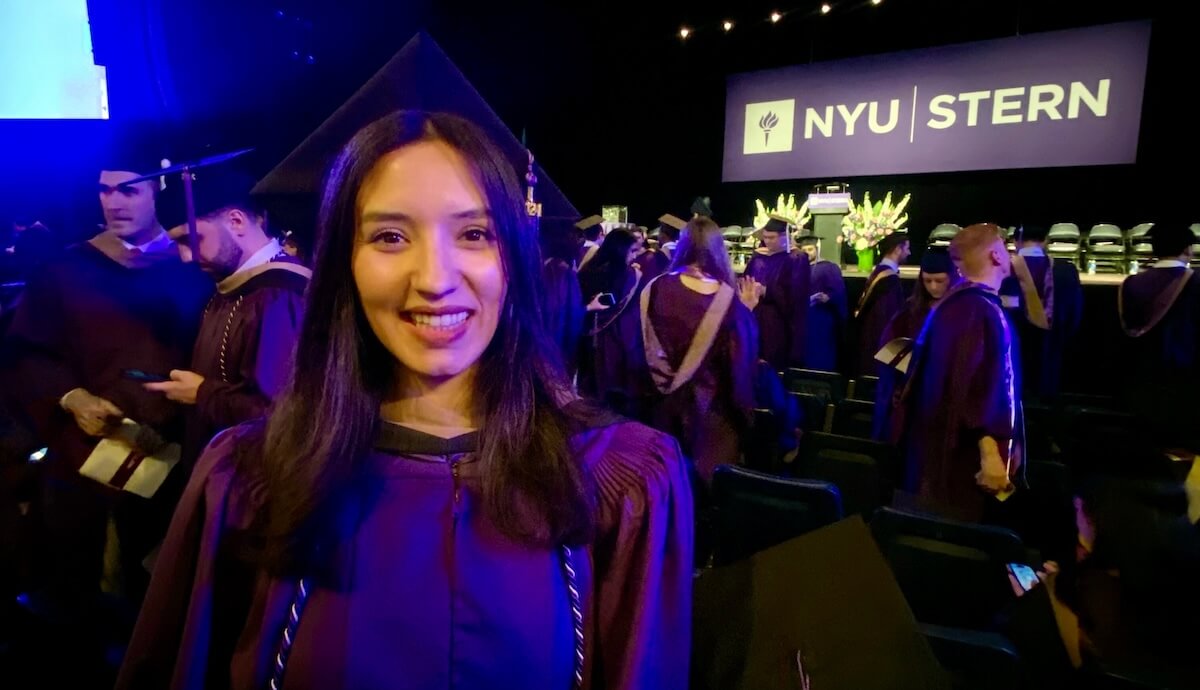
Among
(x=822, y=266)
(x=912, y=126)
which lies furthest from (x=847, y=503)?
(x=912, y=126)

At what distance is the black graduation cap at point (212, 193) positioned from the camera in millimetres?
2119

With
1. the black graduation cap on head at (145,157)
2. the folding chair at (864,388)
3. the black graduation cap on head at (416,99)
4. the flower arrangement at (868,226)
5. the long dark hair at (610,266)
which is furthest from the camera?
the flower arrangement at (868,226)

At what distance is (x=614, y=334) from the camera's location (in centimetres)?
376

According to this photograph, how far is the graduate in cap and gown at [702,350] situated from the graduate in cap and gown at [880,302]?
2904mm

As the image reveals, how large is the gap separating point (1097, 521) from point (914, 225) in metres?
11.4

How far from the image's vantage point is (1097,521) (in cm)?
197

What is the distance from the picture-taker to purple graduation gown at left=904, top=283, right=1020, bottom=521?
8.38 feet

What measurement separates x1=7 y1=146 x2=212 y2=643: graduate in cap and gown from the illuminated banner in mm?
10546

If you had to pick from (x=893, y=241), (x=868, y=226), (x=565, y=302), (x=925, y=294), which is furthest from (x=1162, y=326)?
(x=565, y=302)

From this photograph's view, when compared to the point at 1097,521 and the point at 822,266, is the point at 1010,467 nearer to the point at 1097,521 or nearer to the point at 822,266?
the point at 1097,521

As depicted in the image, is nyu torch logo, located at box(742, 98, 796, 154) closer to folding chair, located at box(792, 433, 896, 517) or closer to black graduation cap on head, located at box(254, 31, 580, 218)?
folding chair, located at box(792, 433, 896, 517)

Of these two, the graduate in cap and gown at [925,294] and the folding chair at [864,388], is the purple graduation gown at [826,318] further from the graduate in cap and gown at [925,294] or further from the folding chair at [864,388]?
the graduate in cap and gown at [925,294]

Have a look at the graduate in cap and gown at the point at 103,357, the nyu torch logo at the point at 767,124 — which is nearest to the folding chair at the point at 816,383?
the graduate in cap and gown at the point at 103,357

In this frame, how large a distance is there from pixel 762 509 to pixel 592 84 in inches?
458
